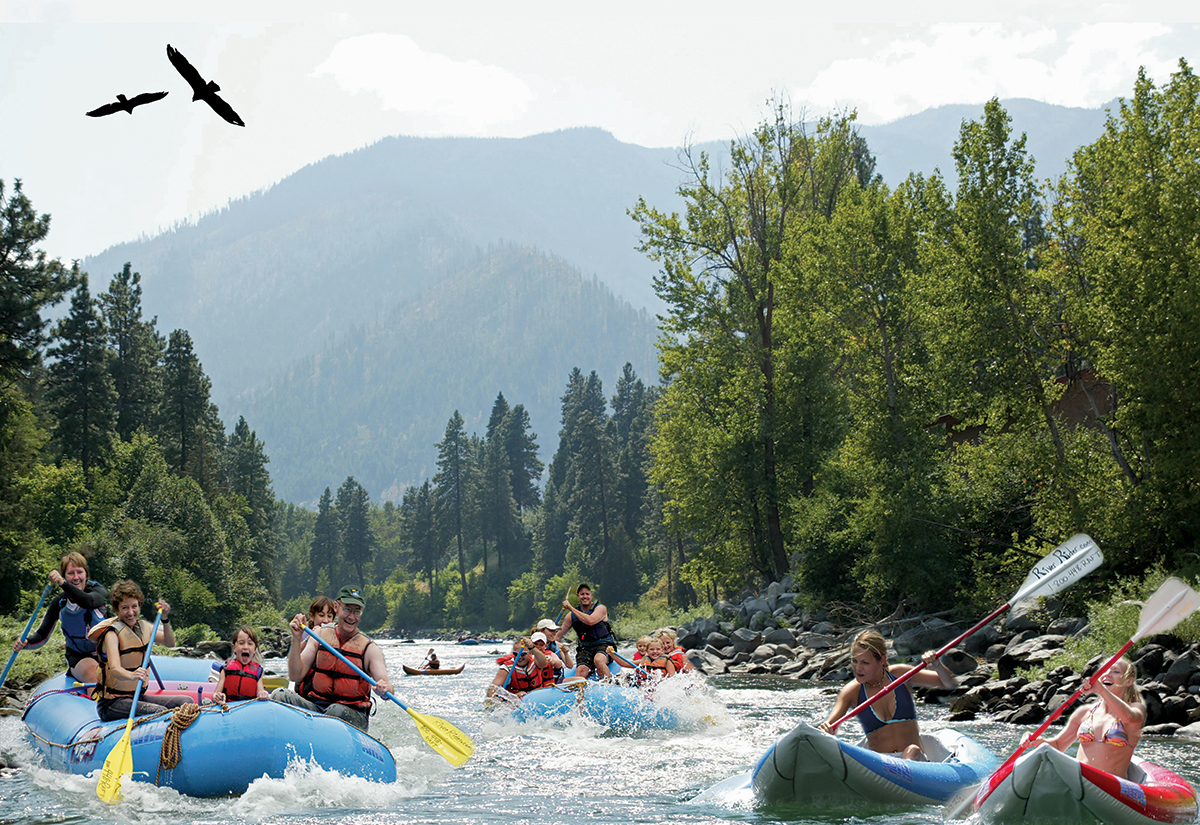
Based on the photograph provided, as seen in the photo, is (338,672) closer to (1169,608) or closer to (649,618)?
(1169,608)

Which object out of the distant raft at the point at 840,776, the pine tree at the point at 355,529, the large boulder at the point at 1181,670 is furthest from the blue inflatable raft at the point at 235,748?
the pine tree at the point at 355,529

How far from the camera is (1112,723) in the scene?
8039mm

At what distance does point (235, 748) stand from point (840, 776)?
508cm

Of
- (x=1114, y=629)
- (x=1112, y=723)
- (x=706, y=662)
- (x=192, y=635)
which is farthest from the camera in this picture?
(x=192, y=635)

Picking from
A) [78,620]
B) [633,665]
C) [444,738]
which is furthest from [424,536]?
[444,738]

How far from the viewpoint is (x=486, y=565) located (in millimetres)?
102188

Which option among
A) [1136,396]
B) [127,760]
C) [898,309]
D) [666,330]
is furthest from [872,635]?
[666,330]

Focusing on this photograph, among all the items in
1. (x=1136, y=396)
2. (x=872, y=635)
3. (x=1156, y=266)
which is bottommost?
(x=872, y=635)

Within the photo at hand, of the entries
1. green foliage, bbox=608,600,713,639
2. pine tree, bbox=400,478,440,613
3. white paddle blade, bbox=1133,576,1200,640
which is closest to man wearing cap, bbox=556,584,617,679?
white paddle blade, bbox=1133,576,1200,640

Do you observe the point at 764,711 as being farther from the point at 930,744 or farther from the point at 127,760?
the point at 127,760

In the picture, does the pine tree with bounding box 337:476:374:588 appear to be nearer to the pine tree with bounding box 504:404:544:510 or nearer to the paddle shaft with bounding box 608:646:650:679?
the pine tree with bounding box 504:404:544:510

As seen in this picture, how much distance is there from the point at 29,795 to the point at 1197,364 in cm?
1944

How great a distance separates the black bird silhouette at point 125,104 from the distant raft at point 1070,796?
22.9ft

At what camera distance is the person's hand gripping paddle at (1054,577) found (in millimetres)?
9078
